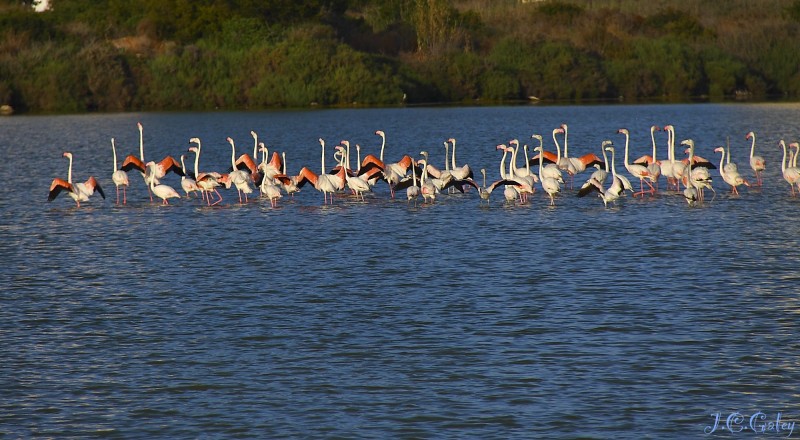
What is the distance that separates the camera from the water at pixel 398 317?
839 centimetres

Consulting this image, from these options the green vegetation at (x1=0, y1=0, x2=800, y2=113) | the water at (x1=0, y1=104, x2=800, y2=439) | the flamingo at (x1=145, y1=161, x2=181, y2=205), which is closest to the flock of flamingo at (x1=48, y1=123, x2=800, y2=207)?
the flamingo at (x1=145, y1=161, x2=181, y2=205)

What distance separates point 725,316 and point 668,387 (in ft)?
7.85

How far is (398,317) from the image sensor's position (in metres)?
11.2

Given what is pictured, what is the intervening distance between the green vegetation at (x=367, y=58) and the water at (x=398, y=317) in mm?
34322

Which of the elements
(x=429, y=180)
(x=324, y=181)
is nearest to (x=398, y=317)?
(x=324, y=181)

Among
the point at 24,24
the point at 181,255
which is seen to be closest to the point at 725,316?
the point at 181,255

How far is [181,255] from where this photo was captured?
49.8 ft

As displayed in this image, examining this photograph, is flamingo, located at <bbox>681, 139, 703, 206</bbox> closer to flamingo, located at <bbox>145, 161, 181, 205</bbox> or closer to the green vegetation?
flamingo, located at <bbox>145, 161, 181, 205</bbox>

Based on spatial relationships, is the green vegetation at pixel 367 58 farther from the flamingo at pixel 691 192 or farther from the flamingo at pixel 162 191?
the flamingo at pixel 691 192

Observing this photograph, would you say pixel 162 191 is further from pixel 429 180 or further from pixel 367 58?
pixel 367 58

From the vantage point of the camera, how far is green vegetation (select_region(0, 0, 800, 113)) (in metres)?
54.4

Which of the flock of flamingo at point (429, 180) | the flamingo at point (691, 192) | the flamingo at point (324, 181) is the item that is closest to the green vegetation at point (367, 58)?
the flock of flamingo at point (429, 180)

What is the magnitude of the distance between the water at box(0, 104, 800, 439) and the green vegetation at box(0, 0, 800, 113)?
113 feet

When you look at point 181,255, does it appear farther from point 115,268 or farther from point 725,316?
point 725,316
